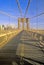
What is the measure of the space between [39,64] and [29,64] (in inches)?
11.9

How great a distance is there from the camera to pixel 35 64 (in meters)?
5.72

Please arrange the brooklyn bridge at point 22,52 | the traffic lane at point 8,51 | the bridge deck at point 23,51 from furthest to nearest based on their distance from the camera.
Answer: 1. the traffic lane at point 8,51
2. the bridge deck at point 23,51
3. the brooklyn bridge at point 22,52

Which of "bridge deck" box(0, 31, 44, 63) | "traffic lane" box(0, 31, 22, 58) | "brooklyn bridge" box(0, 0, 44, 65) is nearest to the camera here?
"brooklyn bridge" box(0, 0, 44, 65)

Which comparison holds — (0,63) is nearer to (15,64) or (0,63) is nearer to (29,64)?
(15,64)

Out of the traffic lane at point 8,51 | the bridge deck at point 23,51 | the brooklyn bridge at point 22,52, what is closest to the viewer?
the brooklyn bridge at point 22,52

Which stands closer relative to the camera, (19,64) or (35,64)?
(35,64)

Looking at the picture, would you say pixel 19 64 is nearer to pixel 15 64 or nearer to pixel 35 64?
pixel 15 64

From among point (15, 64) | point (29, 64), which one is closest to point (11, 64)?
point (15, 64)

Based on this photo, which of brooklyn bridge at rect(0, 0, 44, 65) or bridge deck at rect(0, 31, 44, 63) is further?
bridge deck at rect(0, 31, 44, 63)

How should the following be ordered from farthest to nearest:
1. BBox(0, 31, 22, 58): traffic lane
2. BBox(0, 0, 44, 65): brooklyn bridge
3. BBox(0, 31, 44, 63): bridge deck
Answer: BBox(0, 31, 22, 58): traffic lane
BBox(0, 31, 44, 63): bridge deck
BBox(0, 0, 44, 65): brooklyn bridge

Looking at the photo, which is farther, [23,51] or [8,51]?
[8,51]

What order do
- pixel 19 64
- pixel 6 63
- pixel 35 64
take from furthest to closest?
pixel 6 63, pixel 19 64, pixel 35 64

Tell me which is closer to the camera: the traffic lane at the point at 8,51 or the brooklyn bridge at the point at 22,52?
the brooklyn bridge at the point at 22,52

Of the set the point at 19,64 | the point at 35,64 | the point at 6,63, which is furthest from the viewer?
the point at 6,63
